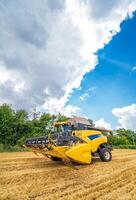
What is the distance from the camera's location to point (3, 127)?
24578mm

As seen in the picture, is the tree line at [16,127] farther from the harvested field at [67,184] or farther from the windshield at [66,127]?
the harvested field at [67,184]

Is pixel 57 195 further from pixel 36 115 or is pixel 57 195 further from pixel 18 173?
pixel 36 115

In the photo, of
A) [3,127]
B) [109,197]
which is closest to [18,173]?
[109,197]

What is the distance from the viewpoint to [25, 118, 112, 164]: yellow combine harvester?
995 cm

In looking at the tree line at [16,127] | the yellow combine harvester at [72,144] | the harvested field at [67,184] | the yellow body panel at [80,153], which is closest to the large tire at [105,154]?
the yellow combine harvester at [72,144]

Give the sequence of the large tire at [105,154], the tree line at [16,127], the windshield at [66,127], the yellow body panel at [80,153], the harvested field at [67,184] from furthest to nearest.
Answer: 1. the tree line at [16,127]
2. the large tire at [105,154]
3. the windshield at [66,127]
4. the yellow body panel at [80,153]
5. the harvested field at [67,184]

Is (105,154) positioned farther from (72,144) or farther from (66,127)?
(72,144)

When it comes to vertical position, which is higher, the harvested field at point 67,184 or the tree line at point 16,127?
the tree line at point 16,127

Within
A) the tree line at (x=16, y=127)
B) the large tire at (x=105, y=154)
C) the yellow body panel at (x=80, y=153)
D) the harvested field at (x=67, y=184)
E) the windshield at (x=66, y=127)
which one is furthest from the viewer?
the tree line at (x=16, y=127)

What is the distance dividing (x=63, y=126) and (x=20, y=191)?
17.6 ft

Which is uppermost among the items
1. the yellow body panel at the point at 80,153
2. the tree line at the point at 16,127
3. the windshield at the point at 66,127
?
the tree line at the point at 16,127

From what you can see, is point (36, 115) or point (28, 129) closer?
point (28, 129)

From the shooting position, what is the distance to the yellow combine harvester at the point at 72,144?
9953mm

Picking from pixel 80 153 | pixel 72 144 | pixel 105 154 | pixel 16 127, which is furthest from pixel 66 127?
pixel 16 127
